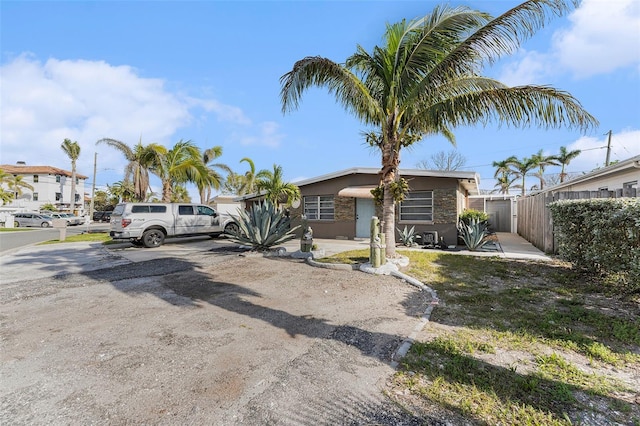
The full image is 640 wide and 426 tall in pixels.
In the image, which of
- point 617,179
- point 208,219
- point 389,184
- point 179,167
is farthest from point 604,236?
point 179,167

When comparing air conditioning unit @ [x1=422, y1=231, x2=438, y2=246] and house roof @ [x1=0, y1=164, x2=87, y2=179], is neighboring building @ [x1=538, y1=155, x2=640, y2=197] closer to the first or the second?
air conditioning unit @ [x1=422, y1=231, x2=438, y2=246]

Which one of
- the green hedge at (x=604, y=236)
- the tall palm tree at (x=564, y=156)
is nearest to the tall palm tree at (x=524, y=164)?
the tall palm tree at (x=564, y=156)

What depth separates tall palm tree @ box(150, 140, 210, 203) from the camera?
56.3ft

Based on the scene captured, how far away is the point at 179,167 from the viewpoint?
1675 cm

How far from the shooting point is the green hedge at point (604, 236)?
481 cm

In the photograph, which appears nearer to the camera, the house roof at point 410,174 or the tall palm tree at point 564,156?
the house roof at point 410,174

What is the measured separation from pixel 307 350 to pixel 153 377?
1591 millimetres

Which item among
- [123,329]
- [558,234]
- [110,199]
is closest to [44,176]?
[110,199]

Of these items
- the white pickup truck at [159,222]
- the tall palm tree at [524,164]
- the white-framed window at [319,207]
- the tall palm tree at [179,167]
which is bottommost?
the white pickup truck at [159,222]

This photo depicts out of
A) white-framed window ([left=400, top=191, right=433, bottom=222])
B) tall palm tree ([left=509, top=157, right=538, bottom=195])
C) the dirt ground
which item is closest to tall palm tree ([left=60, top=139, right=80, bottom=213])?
the dirt ground

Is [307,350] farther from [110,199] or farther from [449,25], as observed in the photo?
[110,199]

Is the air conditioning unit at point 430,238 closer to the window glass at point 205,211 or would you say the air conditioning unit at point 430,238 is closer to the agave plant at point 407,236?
the agave plant at point 407,236

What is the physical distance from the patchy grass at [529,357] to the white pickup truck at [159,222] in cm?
953

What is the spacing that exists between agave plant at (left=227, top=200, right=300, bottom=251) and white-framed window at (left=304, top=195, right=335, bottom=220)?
503 cm
